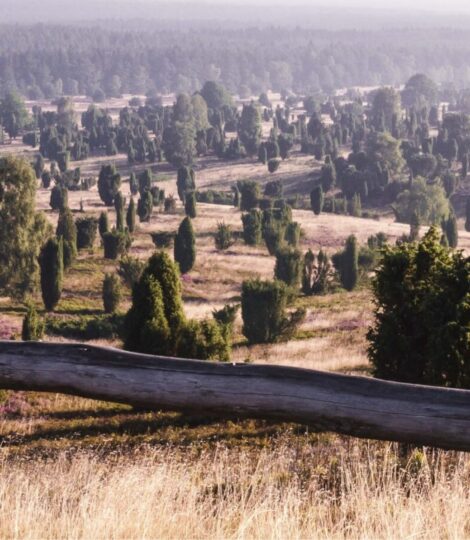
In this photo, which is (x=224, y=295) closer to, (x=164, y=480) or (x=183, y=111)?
(x=164, y=480)

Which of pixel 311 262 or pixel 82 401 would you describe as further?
pixel 311 262

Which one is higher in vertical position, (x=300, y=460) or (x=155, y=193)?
(x=300, y=460)

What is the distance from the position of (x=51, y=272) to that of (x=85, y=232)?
17.9m

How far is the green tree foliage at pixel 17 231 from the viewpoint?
56.3 metres

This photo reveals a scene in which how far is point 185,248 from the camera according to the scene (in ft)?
209

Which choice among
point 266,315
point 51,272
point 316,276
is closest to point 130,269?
point 51,272

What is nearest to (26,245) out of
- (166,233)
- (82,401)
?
(166,233)

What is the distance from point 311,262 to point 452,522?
5626 centimetres

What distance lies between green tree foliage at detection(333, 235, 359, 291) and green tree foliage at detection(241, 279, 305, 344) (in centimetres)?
1755

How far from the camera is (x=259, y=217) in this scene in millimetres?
79438

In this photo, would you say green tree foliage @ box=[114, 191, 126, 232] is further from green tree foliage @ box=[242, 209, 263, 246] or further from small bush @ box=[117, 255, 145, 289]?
small bush @ box=[117, 255, 145, 289]

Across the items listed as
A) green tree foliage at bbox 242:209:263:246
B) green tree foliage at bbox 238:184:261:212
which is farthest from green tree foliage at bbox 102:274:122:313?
green tree foliage at bbox 238:184:261:212

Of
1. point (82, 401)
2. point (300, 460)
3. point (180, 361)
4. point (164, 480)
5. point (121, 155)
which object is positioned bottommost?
point (121, 155)

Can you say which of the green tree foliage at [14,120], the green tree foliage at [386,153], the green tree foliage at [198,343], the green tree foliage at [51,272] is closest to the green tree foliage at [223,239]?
the green tree foliage at [51,272]
